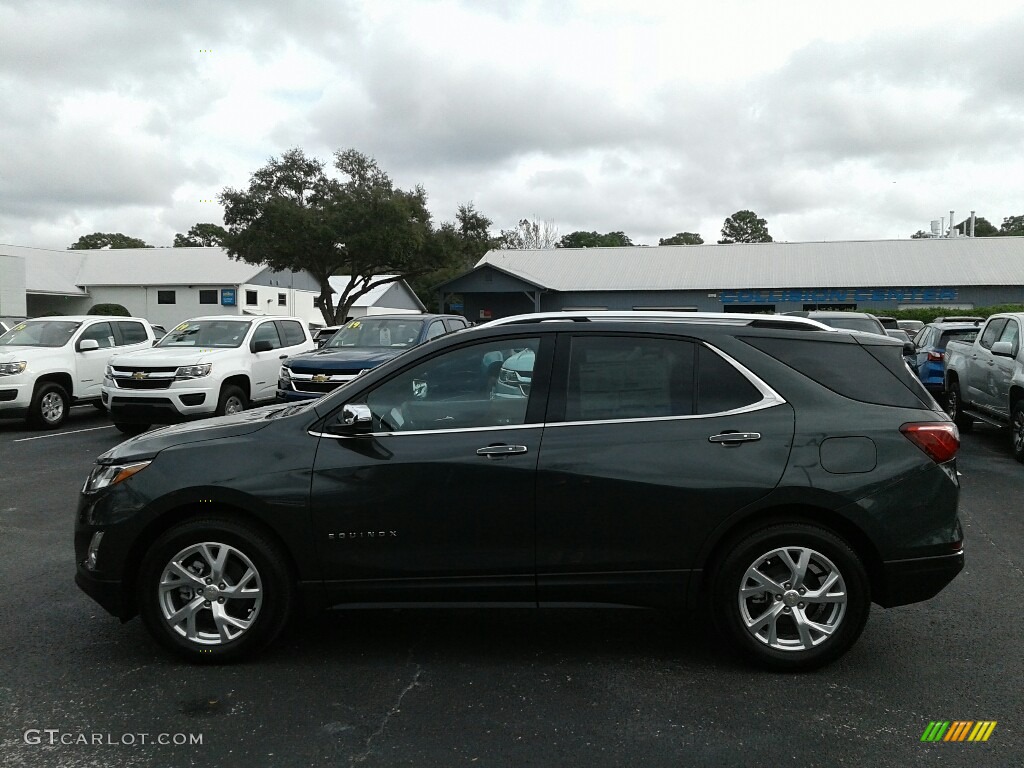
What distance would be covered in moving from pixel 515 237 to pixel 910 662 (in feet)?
275

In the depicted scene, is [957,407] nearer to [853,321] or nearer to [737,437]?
[853,321]

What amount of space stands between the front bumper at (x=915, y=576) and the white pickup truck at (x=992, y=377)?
6927mm

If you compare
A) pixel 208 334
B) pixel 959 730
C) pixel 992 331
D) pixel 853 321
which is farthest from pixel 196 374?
pixel 992 331

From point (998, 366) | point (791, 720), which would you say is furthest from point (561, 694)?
point (998, 366)

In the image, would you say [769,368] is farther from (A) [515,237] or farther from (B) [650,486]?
(A) [515,237]

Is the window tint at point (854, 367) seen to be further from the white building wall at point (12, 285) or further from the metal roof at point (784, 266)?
the white building wall at point (12, 285)

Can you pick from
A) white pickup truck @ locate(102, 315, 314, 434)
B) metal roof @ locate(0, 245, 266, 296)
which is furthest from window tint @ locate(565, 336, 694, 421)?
metal roof @ locate(0, 245, 266, 296)

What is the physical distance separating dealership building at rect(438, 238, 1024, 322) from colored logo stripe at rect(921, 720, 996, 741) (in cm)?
3381

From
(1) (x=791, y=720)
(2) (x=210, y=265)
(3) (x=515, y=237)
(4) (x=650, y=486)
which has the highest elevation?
(3) (x=515, y=237)

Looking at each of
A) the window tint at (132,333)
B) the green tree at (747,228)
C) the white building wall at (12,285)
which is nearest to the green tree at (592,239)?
the green tree at (747,228)

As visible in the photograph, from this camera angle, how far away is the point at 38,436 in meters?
12.5

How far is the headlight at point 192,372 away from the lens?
1171 centimetres

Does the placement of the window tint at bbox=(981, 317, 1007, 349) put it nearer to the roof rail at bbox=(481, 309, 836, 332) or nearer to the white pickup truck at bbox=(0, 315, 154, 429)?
the roof rail at bbox=(481, 309, 836, 332)

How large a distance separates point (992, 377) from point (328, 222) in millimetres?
34871
